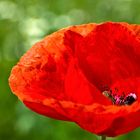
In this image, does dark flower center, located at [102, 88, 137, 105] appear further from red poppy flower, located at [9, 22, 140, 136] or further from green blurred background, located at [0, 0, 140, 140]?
green blurred background, located at [0, 0, 140, 140]

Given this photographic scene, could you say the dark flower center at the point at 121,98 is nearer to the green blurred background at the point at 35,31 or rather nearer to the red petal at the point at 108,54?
the red petal at the point at 108,54

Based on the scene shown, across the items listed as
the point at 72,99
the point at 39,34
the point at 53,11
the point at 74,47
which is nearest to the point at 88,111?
the point at 72,99

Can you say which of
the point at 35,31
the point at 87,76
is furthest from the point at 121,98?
the point at 35,31

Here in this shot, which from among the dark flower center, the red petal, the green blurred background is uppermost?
the red petal

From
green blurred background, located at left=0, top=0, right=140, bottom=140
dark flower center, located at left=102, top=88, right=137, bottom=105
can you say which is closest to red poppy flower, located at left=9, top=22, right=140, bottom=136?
dark flower center, located at left=102, top=88, right=137, bottom=105

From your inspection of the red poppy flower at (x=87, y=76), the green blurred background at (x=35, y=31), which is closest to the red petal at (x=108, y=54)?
the red poppy flower at (x=87, y=76)

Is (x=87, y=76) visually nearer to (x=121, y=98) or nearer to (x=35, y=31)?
(x=121, y=98)

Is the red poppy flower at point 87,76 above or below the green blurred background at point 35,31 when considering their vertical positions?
above
